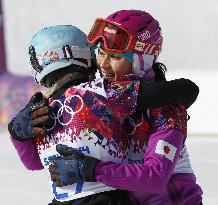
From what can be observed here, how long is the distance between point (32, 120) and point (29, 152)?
285mm

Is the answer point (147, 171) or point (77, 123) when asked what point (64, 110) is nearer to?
point (77, 123)

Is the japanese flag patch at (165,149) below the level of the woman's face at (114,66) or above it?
below

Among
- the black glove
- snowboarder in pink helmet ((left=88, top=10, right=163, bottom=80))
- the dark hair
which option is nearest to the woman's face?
snowboarder in pink helmet ((left=88, top=10, right=163, bottom=80))

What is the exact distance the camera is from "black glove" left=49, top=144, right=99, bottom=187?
7.72 ft

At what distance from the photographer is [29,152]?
271cm

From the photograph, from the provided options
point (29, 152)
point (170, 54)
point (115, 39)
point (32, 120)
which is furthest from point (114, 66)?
point (170, 54)

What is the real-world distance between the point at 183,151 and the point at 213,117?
751 centimetres

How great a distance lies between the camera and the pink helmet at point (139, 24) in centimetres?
258

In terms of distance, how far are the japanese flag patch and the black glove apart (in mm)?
222

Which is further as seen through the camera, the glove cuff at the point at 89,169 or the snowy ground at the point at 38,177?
the snowy ground at the point at 38,177

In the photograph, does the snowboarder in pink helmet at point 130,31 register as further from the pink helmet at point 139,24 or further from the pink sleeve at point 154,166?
the pink sleeve at point 154,166

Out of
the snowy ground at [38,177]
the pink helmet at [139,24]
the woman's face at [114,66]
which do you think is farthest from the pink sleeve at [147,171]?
the snowy ground at [38,177]

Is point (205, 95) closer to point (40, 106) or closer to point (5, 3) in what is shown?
point (5, 3)

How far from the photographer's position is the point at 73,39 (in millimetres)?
2619
